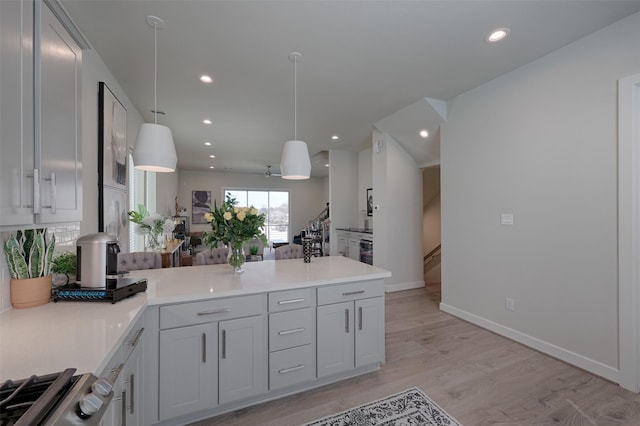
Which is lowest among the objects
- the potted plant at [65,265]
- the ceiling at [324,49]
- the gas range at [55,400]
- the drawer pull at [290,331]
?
the drawer pull at [290,331]

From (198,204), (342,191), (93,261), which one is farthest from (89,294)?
(198,204)

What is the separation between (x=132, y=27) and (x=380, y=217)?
3.87 meters

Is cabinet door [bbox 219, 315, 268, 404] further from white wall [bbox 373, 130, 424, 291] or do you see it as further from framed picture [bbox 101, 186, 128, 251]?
white wall [bbox 373, 130, 424, 291]

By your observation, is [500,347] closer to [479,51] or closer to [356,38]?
[479,51]

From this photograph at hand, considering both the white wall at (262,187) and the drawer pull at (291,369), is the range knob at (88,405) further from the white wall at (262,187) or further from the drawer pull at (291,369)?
the white wall at (262,187)

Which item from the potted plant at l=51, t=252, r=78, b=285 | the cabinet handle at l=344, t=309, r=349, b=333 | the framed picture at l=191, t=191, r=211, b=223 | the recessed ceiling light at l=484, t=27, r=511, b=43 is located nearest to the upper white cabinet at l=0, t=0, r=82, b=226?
the potted plant at l=51, t=252, r=78, b=285

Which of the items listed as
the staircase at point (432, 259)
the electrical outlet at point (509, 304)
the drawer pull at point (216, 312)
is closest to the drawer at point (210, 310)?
the drawer pull at point (216, 312)

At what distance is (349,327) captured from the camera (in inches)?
83.1

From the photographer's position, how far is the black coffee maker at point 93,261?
1.53 m

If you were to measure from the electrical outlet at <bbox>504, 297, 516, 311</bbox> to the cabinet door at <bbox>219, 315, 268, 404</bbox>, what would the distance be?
8.60ft

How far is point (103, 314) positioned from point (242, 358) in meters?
0.86

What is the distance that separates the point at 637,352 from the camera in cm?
200

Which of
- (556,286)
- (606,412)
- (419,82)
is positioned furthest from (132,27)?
(606,412)

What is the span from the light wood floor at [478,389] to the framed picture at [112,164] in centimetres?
206
